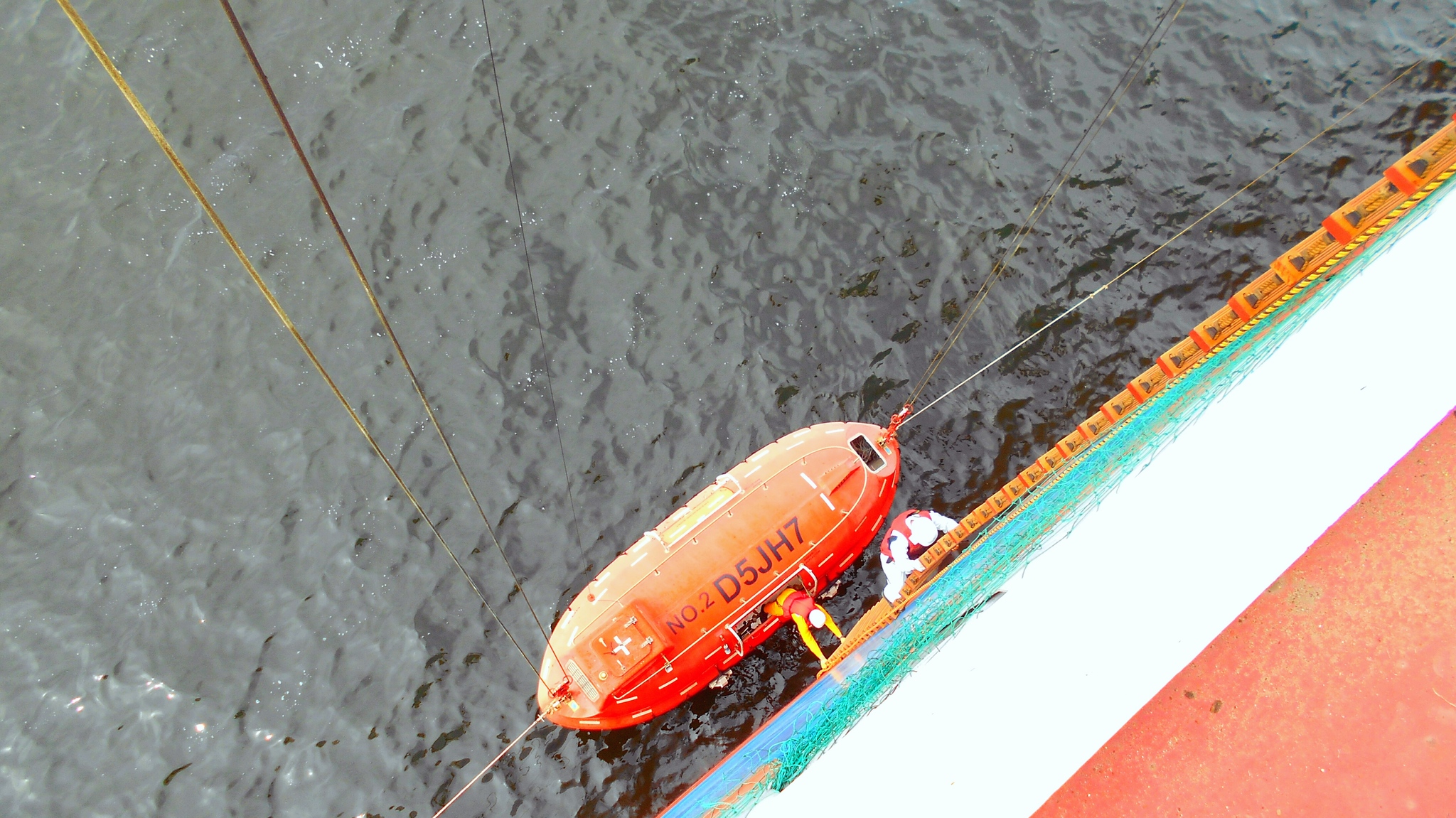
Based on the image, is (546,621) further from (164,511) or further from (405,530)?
(164,511)

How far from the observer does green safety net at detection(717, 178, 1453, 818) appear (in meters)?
7.80

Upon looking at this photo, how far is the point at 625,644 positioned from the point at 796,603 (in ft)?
6.95

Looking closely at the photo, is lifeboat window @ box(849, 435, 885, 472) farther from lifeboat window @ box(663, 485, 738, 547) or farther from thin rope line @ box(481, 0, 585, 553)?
thin rope line @ box(481, 0, 585, 553)

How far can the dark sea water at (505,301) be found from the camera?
10070 millimetres

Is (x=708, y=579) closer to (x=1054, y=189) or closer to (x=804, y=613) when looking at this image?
(x=804, y=613)

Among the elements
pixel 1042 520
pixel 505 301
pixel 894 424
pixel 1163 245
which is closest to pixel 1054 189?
pixel 1163 245

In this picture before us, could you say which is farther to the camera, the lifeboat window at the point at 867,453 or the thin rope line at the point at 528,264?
the thin rope line at the point at 528,264

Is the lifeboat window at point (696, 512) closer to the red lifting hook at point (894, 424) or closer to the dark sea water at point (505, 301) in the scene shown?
the dark sea water at point (505, 301)

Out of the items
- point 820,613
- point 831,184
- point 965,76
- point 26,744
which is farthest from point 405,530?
point 965,76

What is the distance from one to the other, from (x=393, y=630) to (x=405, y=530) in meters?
1.28

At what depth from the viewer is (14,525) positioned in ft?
34.3

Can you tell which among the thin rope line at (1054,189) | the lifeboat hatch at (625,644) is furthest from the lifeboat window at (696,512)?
the thin rope line at (1054,189)

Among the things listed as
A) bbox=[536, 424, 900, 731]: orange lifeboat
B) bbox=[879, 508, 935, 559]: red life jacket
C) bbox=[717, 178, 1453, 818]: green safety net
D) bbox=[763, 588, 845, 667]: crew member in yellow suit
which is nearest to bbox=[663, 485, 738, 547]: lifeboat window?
bbox=[536, 424, 900, 731]: orange lifeboat

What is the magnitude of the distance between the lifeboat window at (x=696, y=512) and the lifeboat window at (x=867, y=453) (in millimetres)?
1821
